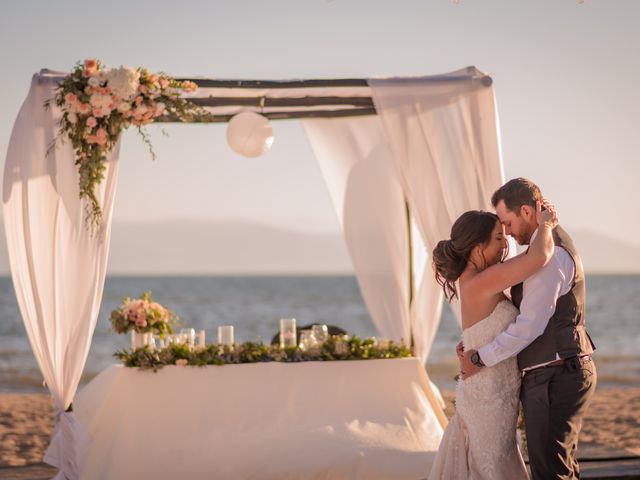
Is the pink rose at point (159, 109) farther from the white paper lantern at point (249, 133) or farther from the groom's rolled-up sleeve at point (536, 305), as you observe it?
the groom's rolled-up sleeve at point (536, 305)

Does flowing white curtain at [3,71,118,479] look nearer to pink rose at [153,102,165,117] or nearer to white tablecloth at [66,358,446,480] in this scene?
white tablecloth at [66,358,446,480]

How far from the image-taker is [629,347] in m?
29.1

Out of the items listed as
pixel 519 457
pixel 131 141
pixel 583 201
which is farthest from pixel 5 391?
pixel 583 201

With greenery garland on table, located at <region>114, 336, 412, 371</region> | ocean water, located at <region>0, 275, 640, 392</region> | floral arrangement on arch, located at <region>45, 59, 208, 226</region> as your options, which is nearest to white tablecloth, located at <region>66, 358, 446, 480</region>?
greenery garland on table, located at <region>114, 336, 412, 371</region>

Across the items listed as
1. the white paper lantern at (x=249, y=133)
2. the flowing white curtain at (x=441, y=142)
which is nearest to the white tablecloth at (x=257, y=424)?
the flowing white curtain at (x=441, y=142)

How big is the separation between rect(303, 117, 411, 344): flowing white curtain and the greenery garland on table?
3.35ft

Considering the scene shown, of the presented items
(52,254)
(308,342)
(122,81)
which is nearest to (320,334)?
(308,342)

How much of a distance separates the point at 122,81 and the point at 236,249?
34.5m

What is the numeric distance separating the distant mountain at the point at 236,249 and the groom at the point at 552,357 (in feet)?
107

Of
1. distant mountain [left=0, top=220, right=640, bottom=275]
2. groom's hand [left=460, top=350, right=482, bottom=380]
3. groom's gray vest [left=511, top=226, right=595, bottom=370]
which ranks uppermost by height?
distant mountain [left=0, top=220, right=640, bottom=275]

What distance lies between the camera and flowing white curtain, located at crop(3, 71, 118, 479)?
Answer: 5891 mm

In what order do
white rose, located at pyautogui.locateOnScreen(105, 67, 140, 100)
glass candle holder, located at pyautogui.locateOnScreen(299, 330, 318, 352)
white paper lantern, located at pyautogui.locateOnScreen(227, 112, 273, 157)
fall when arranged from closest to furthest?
1. white rose, located at pyautogui.locateOnScreen(105, 67, 140, 100)
2. glass candle holder, located at pyautogui.locateOnScreen(299, 330, 318, 352)
3. white paper lantern, located at pyautogui.locateOnScreen(227, 112, 273, 157)

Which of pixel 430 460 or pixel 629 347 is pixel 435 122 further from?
pixel 629 347

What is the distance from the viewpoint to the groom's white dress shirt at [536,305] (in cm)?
430
